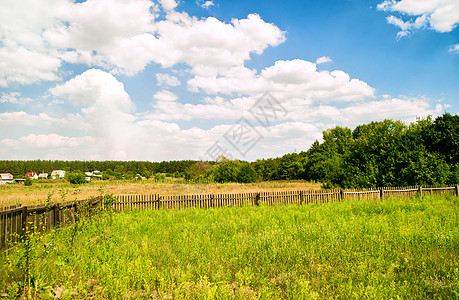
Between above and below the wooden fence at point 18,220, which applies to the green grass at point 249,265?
below

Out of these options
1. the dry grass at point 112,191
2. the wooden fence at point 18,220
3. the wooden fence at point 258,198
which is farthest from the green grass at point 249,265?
the dry grass at point 112,191

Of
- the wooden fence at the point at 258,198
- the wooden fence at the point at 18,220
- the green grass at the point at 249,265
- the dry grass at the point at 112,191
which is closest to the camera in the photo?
the green grass at the point at 249,265

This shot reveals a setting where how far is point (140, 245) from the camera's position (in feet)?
21.8

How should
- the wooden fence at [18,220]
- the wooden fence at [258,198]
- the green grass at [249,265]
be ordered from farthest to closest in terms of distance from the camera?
the wooden fence at [258,198] < the wooden fence at [18,220] < the green grass at [249,265]

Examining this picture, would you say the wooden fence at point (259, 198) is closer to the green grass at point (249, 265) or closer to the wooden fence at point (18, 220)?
the wooden fence at point (18, 220)

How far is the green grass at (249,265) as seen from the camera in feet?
13.3

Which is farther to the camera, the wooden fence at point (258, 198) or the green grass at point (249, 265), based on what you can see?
the wooden fence at point (258, 198)

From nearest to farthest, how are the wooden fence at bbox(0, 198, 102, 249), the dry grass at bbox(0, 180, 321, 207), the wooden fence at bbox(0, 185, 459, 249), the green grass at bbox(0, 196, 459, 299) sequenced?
the green grass at bbox(0, 196, 459, 299) → the wooden fence at bbox(0, 198, 102, 249) → the wooden fence at bbox(0, 185, 459, 249) → the dry grass at bbox(0, 180, 321, 207)

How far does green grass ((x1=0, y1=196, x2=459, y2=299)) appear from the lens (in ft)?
13.3

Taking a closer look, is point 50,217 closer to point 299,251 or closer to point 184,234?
point 184,234

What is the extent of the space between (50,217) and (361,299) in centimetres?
968

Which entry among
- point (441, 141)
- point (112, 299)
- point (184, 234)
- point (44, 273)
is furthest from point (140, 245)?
point (441, 141)

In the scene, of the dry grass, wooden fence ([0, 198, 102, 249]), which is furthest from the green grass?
the dry grass

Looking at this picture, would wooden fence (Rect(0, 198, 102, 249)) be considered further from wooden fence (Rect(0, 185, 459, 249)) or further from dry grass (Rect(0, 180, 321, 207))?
wooden fence (Rect(0, 185, 459, 249))
